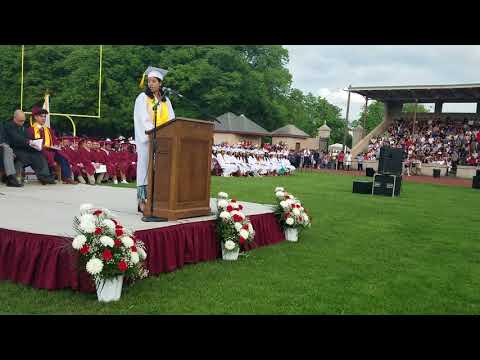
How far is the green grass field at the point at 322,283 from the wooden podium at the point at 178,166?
80cm

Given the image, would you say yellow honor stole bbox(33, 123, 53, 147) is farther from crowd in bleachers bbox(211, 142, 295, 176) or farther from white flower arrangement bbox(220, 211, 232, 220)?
crowd in bleachers bbox(211, 142, 295, 176)

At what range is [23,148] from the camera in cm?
993

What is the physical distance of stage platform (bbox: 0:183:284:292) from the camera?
4719mm

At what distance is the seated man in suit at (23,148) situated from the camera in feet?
32.1

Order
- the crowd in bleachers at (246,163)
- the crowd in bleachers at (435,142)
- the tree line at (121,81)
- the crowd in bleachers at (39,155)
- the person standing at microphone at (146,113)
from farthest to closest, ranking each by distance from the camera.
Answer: the tree line at (121,81) → the crowd in bleachers at (435,142) → the crowd in bleachers at (246,163) → the crowd in bleachers at (39,155) → the person standing at microphone at (146,113)

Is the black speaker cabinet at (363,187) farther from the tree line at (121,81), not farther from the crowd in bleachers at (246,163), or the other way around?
the tree line at (121,81)

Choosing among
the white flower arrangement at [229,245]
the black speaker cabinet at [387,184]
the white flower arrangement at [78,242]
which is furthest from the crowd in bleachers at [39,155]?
the black speaker cabinet at [387,184]

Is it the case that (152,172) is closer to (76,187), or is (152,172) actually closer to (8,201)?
(8,201)

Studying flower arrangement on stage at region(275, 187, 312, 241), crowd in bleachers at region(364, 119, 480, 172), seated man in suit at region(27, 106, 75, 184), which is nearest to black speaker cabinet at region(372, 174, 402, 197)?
flower arrangement on stage at region(275, 187, 312, 241)

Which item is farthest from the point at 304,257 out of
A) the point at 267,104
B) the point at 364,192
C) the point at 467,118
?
the point at 267,104

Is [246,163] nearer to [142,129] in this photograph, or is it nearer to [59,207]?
[59,207]

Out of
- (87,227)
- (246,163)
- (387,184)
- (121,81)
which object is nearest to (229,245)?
(87,227)

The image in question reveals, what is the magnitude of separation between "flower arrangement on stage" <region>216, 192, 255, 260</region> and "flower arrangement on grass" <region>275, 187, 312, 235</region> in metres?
1.44
